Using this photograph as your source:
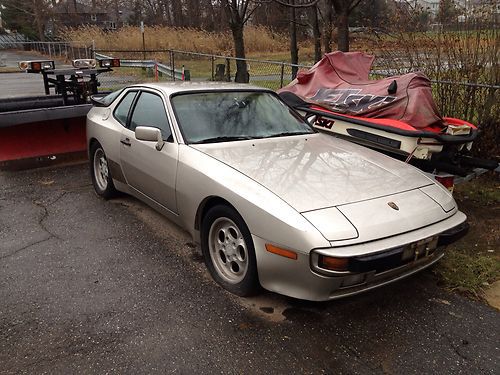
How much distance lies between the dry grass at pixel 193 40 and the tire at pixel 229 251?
22871 mm

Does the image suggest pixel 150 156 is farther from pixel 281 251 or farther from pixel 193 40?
pixel 193 40

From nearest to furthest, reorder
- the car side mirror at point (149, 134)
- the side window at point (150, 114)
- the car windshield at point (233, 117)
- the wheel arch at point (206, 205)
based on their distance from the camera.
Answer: the wheel arch at point (206, 205) → the car side mirror at point (149, 134) → the car windshield at point (233, 117) → the side window at point (150, 114)

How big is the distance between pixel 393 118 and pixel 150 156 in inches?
102

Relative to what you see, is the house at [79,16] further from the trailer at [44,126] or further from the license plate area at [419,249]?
the license plate area at [419,249]

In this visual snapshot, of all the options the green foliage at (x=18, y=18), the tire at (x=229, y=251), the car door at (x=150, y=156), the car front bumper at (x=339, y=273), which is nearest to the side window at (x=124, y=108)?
the car door at (x=150, y=156)

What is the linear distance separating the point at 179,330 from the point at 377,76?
18.2 ft

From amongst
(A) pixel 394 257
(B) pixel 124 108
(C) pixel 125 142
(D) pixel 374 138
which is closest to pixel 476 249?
(D) pixel 374 138

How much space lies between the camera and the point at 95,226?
4.69 meters

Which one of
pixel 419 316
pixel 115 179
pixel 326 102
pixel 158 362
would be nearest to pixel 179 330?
pixel 158 362

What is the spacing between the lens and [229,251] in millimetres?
3355

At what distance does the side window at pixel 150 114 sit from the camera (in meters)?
4.09

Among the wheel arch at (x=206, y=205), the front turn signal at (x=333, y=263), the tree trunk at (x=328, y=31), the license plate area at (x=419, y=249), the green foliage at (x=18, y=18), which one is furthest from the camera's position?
the green foliage at (x=18, y=18)

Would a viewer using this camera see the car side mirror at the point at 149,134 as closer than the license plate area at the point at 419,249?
No

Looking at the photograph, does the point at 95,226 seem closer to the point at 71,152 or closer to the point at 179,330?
the point at 179,330
